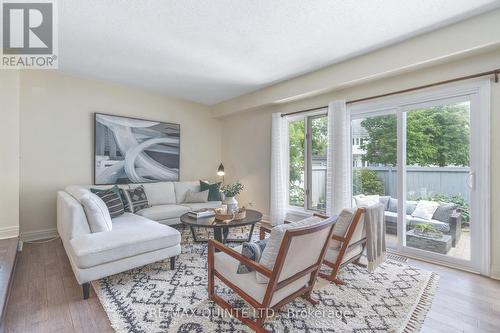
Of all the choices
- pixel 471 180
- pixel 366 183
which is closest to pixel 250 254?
pixel 366 183

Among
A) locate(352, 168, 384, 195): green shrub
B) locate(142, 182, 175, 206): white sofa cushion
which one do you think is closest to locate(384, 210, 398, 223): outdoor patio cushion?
locate(352, 168, 384, 195): green shrub

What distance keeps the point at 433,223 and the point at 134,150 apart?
4.89 m

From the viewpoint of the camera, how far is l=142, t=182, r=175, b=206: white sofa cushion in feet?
14.0

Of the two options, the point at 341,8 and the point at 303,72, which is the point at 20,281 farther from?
the point at 303,72

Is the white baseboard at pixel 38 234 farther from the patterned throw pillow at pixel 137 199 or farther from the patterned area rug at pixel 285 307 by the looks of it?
the patterned area rug at pixel 285 307

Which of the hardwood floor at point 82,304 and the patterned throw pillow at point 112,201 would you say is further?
the patterned throw pillow at point 112,201

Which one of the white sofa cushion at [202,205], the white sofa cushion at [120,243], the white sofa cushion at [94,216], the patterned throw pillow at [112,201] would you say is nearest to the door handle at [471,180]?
the white sofa cushion at [120,243]

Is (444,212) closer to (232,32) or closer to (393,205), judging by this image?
(393,205)

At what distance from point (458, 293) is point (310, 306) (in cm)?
146

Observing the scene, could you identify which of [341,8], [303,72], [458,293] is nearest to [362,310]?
[458,293]

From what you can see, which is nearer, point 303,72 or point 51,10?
point 51,10

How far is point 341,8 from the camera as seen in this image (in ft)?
7.08

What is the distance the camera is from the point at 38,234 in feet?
11.8

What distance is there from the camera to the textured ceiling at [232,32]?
2.15 meters
